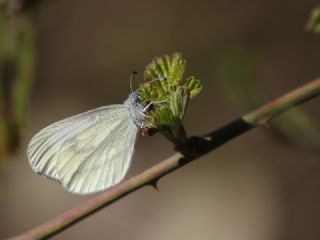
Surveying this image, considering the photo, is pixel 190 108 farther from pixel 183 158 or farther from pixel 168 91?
pixel 168 91

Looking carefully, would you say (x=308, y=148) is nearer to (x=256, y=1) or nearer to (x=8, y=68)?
(x=8, y=68)

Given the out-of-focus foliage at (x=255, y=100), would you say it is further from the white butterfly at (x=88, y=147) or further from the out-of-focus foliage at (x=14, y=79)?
the out-of-focus foliage at (x=14, y=79)

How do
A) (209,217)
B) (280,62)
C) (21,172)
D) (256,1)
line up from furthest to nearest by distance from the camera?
(21,172) < (209,217) < (280,62) < (256,1)

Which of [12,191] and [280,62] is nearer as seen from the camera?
[280,62]

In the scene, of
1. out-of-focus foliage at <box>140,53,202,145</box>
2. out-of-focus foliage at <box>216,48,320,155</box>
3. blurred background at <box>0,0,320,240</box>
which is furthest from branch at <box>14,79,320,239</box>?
blurred background at <box>0,0,320,240</box>

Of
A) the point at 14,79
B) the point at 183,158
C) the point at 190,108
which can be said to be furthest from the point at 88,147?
the point at 190,108

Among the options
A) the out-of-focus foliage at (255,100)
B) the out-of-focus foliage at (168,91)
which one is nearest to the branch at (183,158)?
the out-of-focus foliage at (168,91)

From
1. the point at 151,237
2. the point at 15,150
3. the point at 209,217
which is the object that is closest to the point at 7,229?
the point at 151,237

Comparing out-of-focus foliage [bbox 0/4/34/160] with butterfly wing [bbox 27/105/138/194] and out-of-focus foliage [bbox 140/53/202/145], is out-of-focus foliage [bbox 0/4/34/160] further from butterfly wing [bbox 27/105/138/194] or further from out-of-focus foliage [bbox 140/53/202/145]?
out-of-focus foliage [bbox 140/53/202/145]
